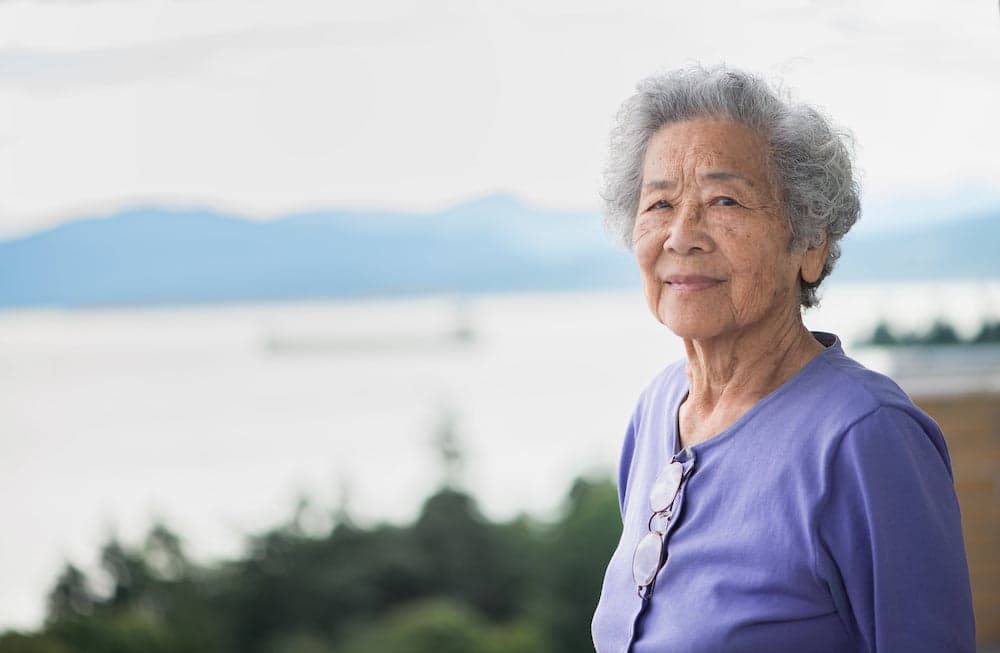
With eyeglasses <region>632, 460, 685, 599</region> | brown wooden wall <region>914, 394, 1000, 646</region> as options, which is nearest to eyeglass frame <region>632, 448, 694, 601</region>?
eyeglasses <region>632, 460, 685, 599</region>

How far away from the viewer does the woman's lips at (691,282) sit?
1.31 metres

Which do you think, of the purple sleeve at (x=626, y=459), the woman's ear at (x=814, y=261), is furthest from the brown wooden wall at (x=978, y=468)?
the woman's ear at (x=814, y=261)

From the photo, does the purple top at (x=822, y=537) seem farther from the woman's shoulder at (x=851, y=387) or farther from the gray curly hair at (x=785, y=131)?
the gray curly hair at (x=785, y=131)

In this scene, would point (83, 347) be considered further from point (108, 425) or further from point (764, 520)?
point (764, 520)

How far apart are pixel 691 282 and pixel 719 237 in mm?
66

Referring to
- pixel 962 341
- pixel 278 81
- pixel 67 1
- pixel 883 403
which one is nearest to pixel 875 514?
pixel 883 403

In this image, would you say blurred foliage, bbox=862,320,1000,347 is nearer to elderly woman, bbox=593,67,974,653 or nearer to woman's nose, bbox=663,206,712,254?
elderly woman, bbox=593,67,974,653

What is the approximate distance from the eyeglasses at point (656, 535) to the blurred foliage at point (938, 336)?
241 cm

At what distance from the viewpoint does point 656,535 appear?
133cm

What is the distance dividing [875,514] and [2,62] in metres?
3.70

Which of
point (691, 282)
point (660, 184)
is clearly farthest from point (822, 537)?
point (660, 184)

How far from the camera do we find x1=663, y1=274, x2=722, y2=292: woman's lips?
1.31 m

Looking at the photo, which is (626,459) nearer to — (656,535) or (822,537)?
(656,535)

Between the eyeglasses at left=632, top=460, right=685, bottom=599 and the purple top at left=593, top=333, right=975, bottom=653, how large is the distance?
1 centimetres
